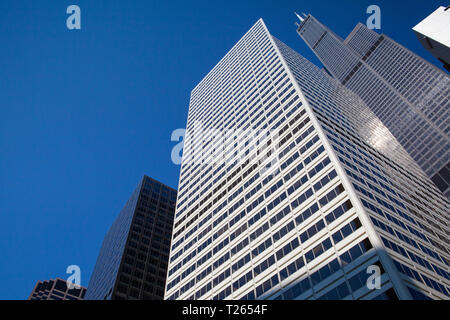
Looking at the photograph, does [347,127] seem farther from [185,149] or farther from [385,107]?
[385,107]

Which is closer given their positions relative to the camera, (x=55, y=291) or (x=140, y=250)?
(x=140, y=250)

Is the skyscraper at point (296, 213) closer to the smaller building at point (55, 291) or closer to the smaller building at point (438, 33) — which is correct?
the smaller building at point (438, 33)

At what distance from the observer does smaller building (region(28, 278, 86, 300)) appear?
183125 millimetres

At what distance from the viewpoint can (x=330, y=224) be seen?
45.1 meters

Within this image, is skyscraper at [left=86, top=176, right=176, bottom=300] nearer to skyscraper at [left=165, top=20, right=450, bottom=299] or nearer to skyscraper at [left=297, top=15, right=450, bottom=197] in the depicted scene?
skyscraper at [left=165, top=20, right=450, bottom=299]

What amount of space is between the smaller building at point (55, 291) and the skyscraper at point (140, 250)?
197ft

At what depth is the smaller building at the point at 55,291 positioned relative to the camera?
601 feet

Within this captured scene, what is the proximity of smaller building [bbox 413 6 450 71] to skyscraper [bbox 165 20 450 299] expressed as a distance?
19.2 m

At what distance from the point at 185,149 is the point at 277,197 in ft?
178

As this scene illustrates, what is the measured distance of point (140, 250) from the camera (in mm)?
118000

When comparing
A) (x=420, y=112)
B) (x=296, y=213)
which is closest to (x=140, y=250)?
(x=296, y=213)

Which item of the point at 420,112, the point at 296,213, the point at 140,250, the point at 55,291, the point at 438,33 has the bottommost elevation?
the point at 438,33

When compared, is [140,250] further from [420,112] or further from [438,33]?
[420,112]

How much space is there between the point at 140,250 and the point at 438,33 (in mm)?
106489
